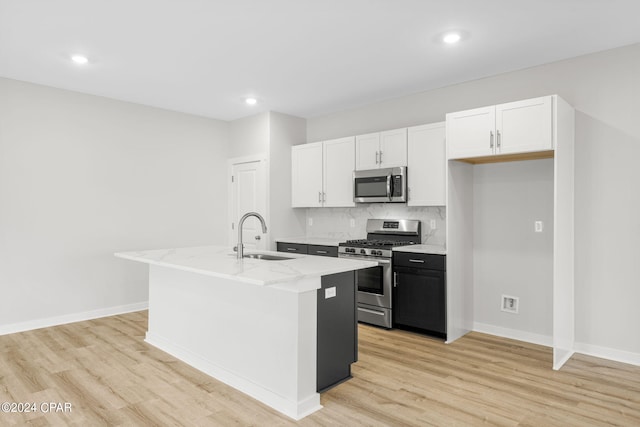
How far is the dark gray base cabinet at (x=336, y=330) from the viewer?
2.77m

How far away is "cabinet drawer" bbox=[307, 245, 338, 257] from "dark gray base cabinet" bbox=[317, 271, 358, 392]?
1.79 m

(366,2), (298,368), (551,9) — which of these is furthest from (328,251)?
(551,9)

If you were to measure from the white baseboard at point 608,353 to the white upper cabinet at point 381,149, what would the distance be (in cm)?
241

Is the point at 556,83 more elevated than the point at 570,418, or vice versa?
the point at 556,83

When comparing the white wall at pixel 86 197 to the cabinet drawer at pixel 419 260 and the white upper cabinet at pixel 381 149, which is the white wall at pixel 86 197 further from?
the cabinet drawer at pixel 419 260

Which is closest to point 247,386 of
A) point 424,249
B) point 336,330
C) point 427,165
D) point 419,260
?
point 336,330

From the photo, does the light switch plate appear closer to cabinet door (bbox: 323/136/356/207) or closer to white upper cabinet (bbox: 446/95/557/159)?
white upper cabinet (bbox: 446/95/557/159)

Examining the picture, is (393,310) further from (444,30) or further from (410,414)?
(444,30)

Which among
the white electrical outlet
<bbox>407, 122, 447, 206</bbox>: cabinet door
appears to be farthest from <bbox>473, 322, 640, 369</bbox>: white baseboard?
<bbox>407, 122, 447, 206</bbox>: cabinet door

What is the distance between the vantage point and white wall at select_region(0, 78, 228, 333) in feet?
14.1

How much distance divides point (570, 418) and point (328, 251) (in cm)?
292

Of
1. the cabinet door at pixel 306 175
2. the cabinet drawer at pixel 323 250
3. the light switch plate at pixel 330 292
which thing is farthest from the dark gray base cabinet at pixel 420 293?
the cabinet door at pixel 306 175

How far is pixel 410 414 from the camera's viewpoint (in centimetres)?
252

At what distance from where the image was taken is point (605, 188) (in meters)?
3.49
